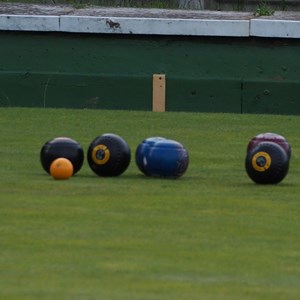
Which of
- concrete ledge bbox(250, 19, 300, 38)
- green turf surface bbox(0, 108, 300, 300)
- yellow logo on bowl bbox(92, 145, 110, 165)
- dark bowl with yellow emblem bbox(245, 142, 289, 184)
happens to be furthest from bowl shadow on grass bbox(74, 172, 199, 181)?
concrete ledge bbox(250, 19, 300, 38)

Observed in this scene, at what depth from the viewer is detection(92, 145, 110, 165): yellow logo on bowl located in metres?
13.0

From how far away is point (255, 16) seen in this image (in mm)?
27297

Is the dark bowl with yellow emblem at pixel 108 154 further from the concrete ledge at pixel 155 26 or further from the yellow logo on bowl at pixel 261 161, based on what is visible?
the concrete ledge at pixel 155 26

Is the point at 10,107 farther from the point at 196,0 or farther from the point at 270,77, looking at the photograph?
the point at 196,0

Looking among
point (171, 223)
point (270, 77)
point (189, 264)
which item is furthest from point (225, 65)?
point (189, 264)

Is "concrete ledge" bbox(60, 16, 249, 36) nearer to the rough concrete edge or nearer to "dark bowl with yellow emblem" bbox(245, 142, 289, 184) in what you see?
the rough concrete edge

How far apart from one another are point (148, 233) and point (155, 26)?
1661 centimetres

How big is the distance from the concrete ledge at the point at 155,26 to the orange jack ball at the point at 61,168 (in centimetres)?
1343

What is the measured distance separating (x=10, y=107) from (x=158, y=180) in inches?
468

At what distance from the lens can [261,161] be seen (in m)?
12.8

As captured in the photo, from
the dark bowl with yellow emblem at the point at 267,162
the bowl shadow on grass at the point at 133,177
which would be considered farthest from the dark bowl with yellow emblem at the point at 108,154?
the dark bowl with yellow emblem at the point at 267,162

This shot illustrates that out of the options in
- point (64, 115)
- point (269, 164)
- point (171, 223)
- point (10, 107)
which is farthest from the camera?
point (10, 107)

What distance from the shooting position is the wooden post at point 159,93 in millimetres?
→ 25297

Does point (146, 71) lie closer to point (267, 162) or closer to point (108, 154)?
point (108, 154)
